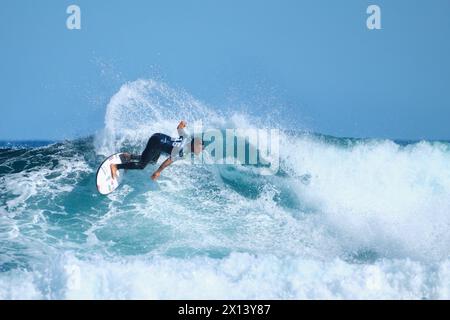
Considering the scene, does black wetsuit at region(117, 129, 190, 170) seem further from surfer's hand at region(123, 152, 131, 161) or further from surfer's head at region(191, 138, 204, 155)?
surfer's hand at region(123, 152, 131, 161)

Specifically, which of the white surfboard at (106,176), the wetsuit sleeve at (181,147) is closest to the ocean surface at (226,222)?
the white surfboard at (106,176)

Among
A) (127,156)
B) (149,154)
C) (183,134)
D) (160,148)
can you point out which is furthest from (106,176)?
(183,134)

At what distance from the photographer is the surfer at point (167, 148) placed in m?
8.33

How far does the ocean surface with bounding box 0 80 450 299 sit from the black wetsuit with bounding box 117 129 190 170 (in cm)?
108

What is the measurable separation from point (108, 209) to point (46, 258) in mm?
2409

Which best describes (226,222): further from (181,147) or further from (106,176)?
(106,176)

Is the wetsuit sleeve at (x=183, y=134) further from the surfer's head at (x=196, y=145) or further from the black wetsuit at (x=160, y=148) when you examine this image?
the surfer's head at (x=196, y=145)

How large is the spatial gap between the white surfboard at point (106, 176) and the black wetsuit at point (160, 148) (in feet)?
0.92

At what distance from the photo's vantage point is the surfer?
833cm

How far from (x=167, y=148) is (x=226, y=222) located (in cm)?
211

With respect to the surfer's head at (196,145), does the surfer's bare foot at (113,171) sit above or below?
below

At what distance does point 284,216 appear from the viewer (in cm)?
910
